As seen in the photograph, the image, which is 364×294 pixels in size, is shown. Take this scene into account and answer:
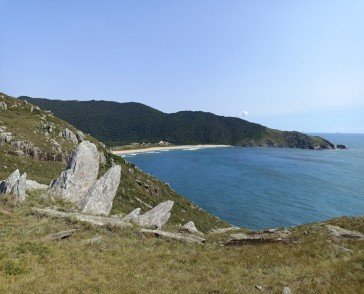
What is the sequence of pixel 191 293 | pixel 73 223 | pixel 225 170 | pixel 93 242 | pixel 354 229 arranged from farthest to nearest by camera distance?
pixel 225 170 < pixel 354 229 < pixel 73 223 < pixel 93 242 < pixel 191 293

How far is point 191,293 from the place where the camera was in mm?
15406

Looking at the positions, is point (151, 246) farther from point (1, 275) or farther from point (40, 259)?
point (1, 275)

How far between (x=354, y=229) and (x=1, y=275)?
29.1 meters

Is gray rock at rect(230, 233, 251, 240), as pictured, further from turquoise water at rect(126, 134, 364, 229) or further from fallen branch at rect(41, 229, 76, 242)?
turquoise water at rect(126, 134, 364, 229)

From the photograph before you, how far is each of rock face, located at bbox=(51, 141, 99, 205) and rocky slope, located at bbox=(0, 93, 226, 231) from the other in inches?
878

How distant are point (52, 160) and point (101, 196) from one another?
1891 inches

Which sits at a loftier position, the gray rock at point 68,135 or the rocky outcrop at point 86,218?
the gray rock at point 68,135

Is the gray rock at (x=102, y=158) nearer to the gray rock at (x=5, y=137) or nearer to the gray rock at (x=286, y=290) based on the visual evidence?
the gray rock at (x=5, y=137)

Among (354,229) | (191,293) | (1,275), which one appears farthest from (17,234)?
(354,229)

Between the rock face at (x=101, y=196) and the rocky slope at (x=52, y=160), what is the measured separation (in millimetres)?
23172

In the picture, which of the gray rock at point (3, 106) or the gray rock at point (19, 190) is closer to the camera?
the gray rock at point (19, 190)

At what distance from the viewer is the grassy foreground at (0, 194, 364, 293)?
15.8m

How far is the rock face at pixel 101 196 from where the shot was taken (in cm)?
3347

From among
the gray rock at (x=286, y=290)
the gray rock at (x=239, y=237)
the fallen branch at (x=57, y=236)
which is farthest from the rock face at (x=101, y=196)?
the gray rock at (x=286, y=290)
